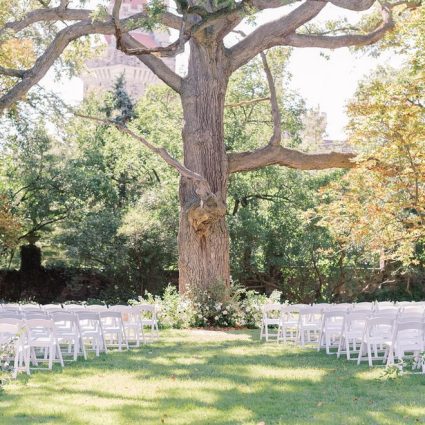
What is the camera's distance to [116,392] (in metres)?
7.45

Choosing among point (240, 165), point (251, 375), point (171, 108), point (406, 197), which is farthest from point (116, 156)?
point (251, 375)

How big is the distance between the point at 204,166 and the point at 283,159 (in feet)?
8.43

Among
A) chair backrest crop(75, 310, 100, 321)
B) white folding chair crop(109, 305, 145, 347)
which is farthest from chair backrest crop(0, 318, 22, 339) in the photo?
white folding chair crop(109, 305, 145, 347)

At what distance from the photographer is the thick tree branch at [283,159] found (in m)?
19.0

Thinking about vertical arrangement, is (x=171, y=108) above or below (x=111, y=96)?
below

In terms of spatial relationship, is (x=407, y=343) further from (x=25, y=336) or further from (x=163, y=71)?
(x=163, y=71)

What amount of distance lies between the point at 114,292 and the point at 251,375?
1987 centimetres

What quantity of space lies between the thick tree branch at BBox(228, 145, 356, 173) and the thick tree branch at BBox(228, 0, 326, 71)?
227cm

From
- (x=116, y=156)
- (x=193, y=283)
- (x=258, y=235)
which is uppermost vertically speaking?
(x=116, y=156)

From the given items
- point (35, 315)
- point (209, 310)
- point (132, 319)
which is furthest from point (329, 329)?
point (209, 310)

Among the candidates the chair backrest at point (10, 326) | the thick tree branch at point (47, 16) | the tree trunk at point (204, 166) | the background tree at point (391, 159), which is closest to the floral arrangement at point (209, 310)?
the tree trunk at point (204, 166)

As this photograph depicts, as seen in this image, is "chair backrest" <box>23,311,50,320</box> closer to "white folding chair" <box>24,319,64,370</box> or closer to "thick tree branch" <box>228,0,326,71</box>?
"white folding chair" <box>24,319,64,370</box>

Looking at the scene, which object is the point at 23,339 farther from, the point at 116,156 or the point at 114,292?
the point at 116,156

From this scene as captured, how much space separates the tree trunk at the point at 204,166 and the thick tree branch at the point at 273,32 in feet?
1.68
